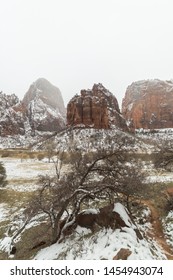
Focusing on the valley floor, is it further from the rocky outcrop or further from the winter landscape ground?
the rocky outcrop

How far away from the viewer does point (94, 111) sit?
543ft

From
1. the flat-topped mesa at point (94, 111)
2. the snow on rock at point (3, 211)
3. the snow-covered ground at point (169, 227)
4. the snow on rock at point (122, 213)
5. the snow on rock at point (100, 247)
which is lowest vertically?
the snow on rock at point (3, 211)

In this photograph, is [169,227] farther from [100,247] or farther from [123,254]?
[123,254]

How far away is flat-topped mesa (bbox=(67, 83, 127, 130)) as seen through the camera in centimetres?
15900

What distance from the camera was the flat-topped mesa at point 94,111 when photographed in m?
159

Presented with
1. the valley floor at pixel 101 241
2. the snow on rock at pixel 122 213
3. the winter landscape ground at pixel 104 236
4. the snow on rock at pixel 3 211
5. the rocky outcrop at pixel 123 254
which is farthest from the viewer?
the snow on rock at pixel 3 211

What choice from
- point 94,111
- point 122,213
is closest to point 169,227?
point 122,213

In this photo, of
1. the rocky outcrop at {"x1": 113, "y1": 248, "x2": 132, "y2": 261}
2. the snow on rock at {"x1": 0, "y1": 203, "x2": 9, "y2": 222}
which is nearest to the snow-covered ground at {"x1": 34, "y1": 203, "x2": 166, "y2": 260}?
the rocky outcrop at {"x1": 113, "y1": 248, "x2": 132, "y2": 261}

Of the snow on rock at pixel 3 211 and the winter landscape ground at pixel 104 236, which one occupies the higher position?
the winter landscape ground at pixel 104 236

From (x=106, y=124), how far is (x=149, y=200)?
136921 millimetres

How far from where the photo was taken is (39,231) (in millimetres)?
18078

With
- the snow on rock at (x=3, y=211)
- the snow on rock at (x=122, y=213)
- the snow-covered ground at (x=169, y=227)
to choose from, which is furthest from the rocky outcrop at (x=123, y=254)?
the snow on rock at (x=3, y=211)

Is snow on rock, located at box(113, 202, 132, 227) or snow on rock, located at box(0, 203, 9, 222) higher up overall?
snow on rock, located at box(113, 202, 132, 227)

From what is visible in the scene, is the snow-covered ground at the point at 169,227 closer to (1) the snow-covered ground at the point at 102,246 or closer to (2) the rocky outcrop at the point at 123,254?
(1) the snow-covered ground at the point at 102,246
